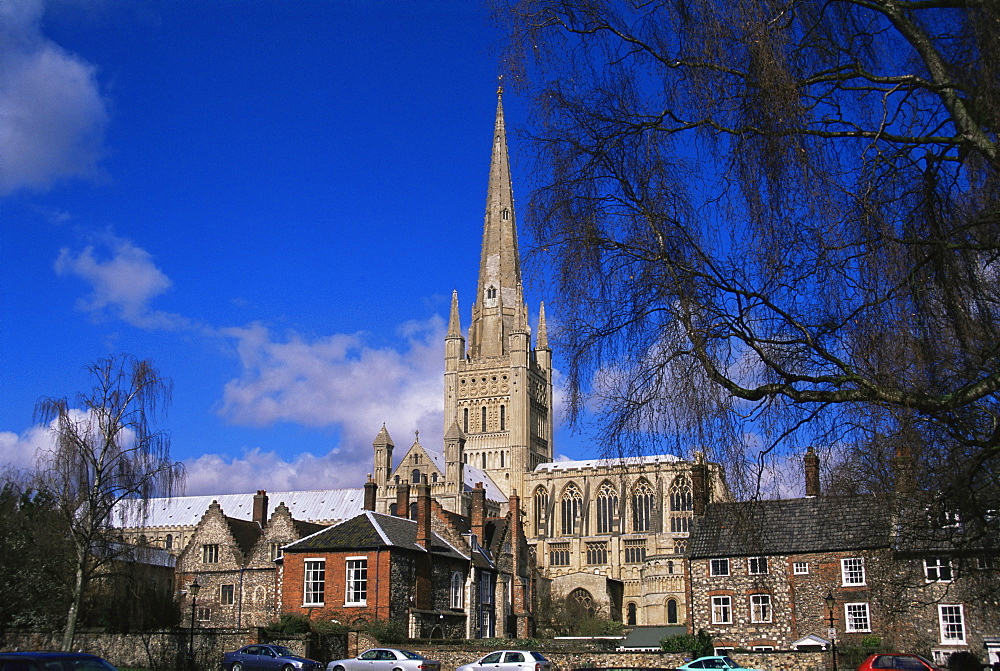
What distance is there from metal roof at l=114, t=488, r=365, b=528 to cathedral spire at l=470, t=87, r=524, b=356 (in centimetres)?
3512

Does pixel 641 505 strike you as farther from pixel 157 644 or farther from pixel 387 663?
pixel 387 663

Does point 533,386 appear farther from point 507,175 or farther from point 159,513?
→ point 159,513

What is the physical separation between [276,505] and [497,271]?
45.2m

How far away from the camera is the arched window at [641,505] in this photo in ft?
334

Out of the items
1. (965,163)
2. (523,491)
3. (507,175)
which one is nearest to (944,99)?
(965,163)

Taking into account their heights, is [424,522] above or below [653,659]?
above

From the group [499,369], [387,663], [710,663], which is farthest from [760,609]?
[499,369]

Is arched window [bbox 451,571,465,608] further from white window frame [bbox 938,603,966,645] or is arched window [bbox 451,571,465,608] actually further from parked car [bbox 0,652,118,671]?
parked car [bbox 0,652,118,671]

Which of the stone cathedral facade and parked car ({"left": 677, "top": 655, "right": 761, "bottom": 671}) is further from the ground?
the stone cathedral facade

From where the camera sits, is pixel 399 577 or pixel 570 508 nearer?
pixel 399 577

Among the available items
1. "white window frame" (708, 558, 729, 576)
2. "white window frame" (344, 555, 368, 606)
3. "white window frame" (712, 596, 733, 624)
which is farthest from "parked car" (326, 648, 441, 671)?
"white window frame" (708, 558, 729, 576)

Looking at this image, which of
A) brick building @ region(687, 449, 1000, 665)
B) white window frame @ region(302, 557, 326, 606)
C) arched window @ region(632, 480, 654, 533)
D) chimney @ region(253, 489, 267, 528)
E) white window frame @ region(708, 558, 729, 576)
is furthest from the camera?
arched window @ region(632, 480, 654, 533)

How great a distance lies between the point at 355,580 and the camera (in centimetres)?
3959

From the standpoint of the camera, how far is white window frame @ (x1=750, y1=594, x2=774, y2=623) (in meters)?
39.6
